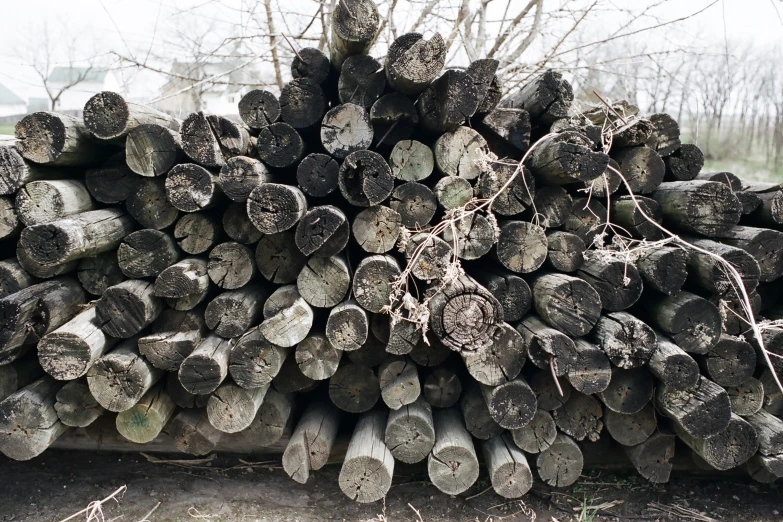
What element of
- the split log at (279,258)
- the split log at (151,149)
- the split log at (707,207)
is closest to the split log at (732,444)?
the split log at (707,207)

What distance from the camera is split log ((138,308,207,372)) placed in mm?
2826

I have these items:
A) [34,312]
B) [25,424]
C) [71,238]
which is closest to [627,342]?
[71,238]

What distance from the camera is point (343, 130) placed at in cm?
292

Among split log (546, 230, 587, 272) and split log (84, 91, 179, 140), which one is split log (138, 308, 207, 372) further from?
split log (546, 230, 587, 272)

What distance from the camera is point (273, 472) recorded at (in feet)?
11.6

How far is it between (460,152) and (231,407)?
81.6 inches

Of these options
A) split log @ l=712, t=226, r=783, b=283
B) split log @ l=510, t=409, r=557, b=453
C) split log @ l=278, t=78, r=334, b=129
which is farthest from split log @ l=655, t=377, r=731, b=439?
split log @ l=278, t=78, r=334, b=129

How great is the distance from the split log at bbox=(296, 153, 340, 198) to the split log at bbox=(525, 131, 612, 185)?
4.10 feet

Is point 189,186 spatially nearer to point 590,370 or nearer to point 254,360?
point 254,360

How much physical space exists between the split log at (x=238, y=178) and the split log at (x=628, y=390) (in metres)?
2.45

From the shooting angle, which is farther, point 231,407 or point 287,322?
point 231,407

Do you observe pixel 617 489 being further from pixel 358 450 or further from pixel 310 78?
pixel 310 78

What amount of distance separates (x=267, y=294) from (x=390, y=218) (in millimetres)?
966

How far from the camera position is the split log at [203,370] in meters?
2.74
